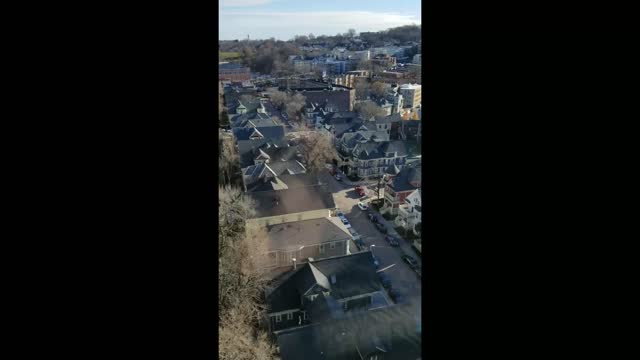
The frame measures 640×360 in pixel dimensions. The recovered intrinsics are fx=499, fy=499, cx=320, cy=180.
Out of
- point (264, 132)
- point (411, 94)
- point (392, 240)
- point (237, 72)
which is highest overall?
point (237, 72)

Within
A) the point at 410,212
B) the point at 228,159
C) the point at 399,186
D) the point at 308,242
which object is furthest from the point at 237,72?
the point at 410,212

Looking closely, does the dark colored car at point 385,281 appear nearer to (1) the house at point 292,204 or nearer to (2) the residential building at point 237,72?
(1) the house at point 292,204

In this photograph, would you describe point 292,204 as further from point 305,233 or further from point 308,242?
point 308,242

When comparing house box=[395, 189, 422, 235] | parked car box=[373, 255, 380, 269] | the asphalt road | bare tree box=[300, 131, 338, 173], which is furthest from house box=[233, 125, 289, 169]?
house box=[395, 189, 422, 235]

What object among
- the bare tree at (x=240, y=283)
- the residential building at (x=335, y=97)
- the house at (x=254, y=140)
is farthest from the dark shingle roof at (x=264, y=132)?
the bare tree at (x=240, y=283)

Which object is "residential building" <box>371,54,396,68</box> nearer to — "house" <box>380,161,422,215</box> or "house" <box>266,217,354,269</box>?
"house" <box>380,161,422,215</box>
